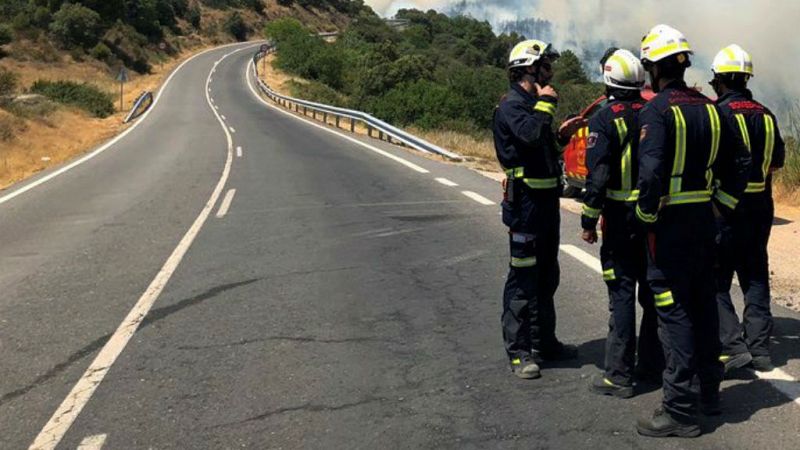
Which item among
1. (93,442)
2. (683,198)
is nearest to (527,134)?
(683,198)

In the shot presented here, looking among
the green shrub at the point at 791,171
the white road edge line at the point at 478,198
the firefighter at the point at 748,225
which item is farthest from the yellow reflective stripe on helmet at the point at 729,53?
the green shrub at the point at 791,171

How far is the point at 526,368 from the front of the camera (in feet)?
14.2

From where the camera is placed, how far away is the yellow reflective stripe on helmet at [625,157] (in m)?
3.73

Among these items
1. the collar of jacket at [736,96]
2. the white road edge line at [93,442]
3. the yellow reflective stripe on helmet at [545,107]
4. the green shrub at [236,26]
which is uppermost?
the green shrub at [236,26]

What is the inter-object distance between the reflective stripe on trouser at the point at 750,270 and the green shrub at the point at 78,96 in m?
36.5

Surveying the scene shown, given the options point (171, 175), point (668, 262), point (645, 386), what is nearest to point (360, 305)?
point (645, 386)

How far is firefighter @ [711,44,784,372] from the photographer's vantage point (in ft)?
14.5

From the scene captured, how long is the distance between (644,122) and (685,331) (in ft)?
3.57

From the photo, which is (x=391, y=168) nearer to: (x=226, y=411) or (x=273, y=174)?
(x=273, y=174)

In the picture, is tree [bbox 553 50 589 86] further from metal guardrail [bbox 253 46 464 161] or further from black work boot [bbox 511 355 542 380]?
black work boot [bbox 511 355 542 380]

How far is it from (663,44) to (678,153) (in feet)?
1.85

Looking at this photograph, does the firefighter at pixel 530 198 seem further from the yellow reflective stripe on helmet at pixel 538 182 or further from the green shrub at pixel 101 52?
the green shrub at pixel 101 52

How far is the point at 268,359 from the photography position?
4.77m

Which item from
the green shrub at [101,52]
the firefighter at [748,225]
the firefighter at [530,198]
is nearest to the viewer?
the firefighter at [530,198]
